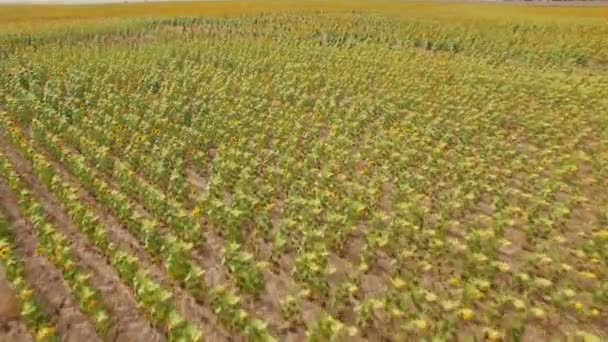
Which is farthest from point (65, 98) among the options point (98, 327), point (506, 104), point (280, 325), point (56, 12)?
point (56, 12)

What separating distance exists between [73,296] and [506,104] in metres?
12.3

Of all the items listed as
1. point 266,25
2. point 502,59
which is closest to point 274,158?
point 502,59

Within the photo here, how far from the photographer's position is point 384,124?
12.4m

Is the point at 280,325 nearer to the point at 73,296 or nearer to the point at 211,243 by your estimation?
the point at 211,243

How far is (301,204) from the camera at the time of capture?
7.74 m

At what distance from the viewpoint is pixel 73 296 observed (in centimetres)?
593

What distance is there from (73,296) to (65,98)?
942 centimetres

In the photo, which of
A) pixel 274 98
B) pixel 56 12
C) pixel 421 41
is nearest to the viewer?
pixel 274 98

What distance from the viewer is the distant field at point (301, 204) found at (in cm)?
557

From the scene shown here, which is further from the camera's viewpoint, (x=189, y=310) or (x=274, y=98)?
(x=274, y=98)

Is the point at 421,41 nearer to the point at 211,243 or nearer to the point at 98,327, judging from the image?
the point at 211,243

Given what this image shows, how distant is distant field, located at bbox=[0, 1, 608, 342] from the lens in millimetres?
5574

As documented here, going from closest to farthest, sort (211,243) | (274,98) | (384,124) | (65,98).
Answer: (211,243), (384,124), (65,98), (274,98)

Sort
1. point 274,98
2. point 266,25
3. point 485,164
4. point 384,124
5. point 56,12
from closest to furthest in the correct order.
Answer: point 485,164 → point 384,124 → point 274,98 → point 266,25 → point 56,12
